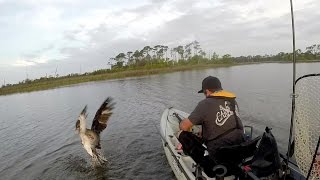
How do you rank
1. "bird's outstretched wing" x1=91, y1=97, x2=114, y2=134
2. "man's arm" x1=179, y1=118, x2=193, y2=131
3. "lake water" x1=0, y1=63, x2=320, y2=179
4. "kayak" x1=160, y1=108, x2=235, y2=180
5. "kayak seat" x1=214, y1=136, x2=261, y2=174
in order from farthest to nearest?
"bird's outstretched wing" x1=91, y1=97, x2=114, y2=134 < "lake water" x1=0, y1=63, x2=320, y2=179 < "kayak" x1=160, y1=108, x2=235, y2=180 < "man's arm" x1=179, y1=118, x2=193, y2=131 < "kayak seat" x1=214, y1=136, x2=261, y2=174

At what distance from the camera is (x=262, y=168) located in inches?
177

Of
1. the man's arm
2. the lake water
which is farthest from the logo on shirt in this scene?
the lake water

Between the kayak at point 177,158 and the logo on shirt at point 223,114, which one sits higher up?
the logo on shirt at point 223,114

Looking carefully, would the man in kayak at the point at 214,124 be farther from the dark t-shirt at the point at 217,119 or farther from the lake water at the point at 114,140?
the lake water at the point at 114,140

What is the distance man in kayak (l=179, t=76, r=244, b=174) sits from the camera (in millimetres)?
5082

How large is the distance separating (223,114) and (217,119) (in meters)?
0.12

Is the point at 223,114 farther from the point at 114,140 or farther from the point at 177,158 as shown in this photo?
the point at 114,140

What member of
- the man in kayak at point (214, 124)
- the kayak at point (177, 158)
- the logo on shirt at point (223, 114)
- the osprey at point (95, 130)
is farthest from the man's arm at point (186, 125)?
the osprey at point (95, 130)

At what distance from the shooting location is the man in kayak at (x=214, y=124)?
16.7 ft

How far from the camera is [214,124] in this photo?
16.9ft

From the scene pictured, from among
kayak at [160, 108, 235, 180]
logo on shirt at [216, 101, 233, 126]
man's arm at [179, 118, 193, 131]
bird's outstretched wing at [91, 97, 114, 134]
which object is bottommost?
kayak at [160, 108, 235, 180]

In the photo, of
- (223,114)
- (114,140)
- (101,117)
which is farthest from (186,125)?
(114,140)

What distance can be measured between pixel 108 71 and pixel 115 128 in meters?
56.1

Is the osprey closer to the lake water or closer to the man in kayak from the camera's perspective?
the lake water
